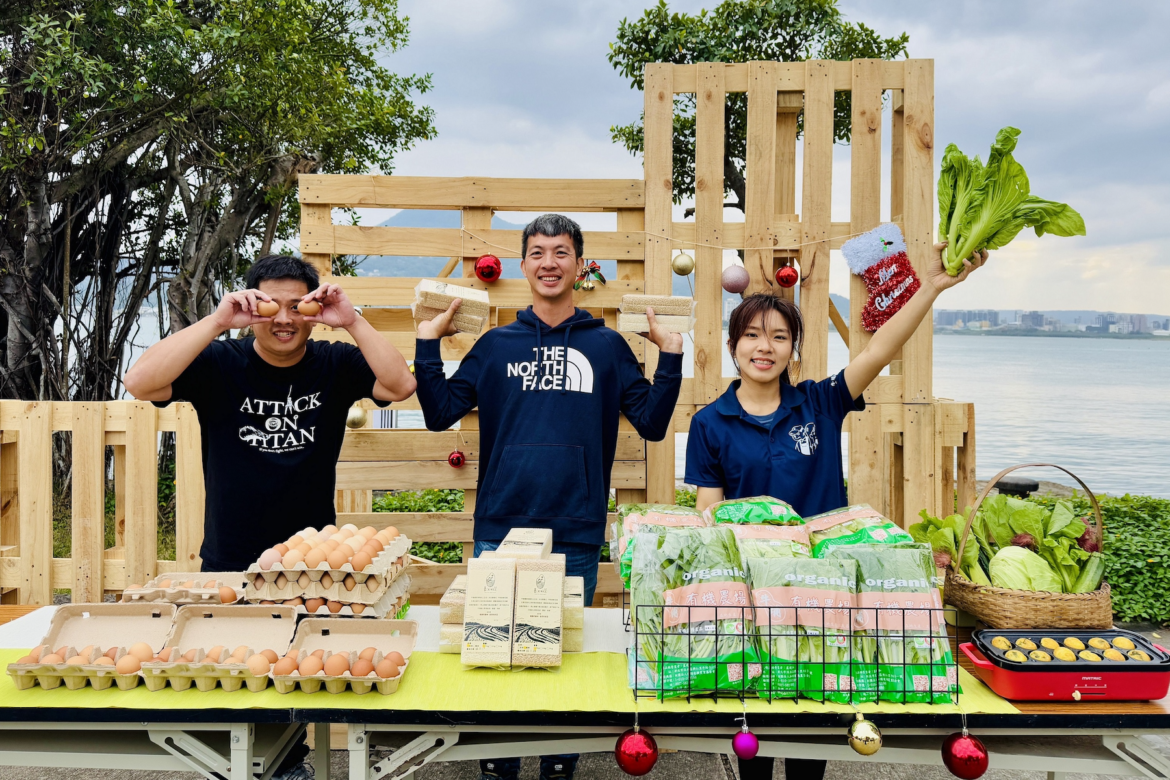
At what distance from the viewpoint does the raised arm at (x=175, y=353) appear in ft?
8.43

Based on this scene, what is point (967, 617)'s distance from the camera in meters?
2.20

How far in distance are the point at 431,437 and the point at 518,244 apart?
1156mm

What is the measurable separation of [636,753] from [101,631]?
150 cm

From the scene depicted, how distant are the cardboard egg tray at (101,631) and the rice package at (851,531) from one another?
1.80m

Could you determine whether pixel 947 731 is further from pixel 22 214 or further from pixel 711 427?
pixel 22 214

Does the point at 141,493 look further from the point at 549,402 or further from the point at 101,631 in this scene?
the point at 549,402

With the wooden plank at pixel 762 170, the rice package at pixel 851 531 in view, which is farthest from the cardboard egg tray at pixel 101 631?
the wooden plank at pixel 762 170

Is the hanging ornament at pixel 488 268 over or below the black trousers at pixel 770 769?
over

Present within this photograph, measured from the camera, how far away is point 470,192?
4172mm

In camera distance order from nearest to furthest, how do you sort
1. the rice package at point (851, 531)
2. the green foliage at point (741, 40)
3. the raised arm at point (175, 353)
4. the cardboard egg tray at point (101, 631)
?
1. the cardboard egg tray at point (101, 631)
2. the rice package at point (851, 531)
3. the raised arm at point (175, 353)
4. the green foliage at point (741, 40)

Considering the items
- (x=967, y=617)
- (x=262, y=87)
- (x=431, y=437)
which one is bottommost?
(x=967, y=617)

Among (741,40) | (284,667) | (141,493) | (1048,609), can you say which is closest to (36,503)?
(141,493)

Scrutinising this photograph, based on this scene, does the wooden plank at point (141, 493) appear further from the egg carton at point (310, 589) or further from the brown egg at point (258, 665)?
the brown egg at point (258, 665)

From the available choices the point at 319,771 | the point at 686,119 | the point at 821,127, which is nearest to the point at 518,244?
the point at 821,127
